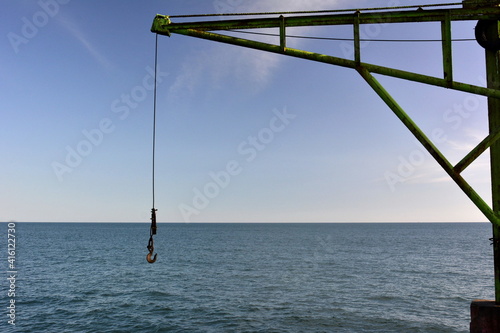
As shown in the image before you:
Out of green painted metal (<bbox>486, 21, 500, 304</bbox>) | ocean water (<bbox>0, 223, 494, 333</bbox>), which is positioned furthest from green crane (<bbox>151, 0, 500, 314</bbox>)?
ocean water (<bbox>0, 223, 494, 333</bbox>)

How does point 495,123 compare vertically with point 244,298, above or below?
above

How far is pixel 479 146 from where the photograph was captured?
6.30m

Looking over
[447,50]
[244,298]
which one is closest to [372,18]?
[447,50]

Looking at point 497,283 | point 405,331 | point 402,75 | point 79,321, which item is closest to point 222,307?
point 79,321

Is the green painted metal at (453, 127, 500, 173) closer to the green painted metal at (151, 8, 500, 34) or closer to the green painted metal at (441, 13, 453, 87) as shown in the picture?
the green painted metal at (441, 13, 453, 87)

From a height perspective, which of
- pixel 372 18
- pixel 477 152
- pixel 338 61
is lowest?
pixel 477 152

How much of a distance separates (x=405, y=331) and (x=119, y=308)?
17649 mm

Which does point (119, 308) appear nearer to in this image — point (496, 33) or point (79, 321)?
point (79, 321)

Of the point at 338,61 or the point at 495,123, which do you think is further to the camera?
the point at 495,123

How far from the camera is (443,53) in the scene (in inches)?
246

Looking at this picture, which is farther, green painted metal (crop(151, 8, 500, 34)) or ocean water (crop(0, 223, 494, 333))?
ocean water (crop(0, 223, 494, 333))

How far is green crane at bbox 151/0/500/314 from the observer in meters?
6.20

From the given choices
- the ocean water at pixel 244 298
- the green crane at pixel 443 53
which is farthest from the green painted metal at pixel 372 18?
the ocean water at pixel 244 298

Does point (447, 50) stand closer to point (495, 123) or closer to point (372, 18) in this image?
point (372, 18)
